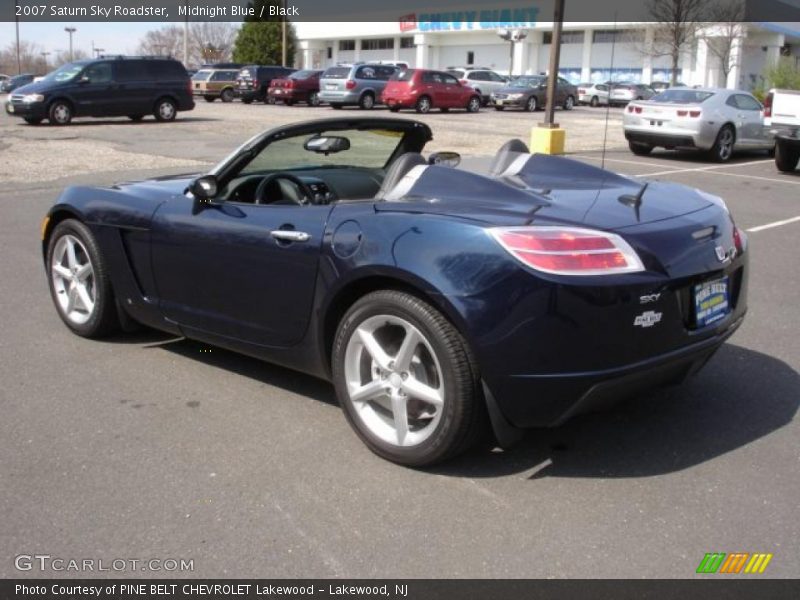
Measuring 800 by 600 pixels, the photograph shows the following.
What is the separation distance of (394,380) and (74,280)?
2578 millimetres

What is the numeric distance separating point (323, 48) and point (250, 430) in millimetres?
83806

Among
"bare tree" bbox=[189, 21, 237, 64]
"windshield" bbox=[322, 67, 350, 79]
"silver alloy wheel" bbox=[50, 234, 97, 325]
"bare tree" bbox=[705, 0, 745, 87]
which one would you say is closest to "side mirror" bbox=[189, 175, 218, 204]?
"silver alloy wheel" bbox=[50, 234, 97, 325]

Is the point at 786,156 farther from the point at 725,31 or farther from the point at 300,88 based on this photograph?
the point at 725,31

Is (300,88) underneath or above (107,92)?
above

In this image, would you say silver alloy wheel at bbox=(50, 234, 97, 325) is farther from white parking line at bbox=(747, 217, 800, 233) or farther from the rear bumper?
white parking line at bbox=(747, 217, 800, 233)

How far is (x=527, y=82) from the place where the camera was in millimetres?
34625

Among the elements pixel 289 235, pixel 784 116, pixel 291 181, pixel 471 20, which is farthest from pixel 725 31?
pixel 289 235

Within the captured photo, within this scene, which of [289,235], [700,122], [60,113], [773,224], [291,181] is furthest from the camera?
[60,113]

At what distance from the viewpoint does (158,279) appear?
454 cm

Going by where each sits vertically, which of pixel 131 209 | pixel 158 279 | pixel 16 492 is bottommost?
pixel 16 492

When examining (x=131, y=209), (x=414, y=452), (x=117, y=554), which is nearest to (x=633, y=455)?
(x=414, y=452)

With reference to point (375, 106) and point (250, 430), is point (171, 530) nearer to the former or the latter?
point (250, 430)

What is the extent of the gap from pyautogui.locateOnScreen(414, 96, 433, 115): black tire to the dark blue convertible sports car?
25363 mm

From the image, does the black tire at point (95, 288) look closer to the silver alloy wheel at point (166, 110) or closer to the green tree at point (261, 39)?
the silver alloy wheel at point (166, 110)
